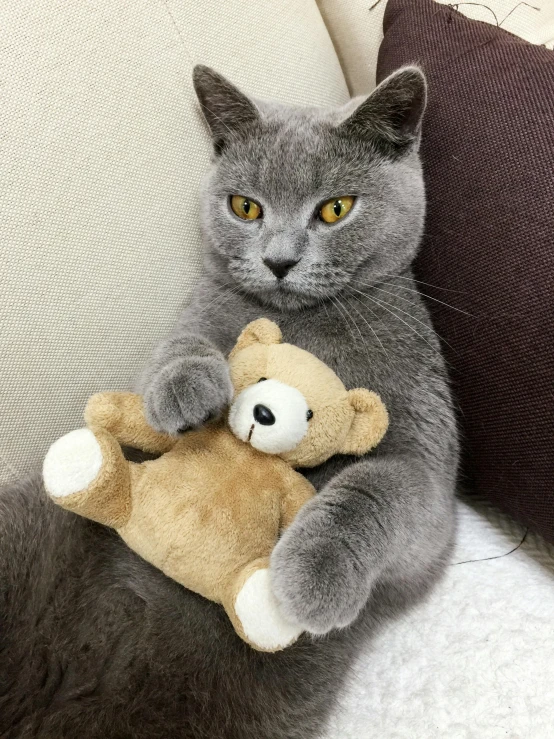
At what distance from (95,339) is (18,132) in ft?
1.13

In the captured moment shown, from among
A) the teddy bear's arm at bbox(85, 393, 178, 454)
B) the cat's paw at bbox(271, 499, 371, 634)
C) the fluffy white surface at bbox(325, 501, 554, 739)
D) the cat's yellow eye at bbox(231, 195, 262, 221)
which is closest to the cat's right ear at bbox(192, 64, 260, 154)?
the cat's yellow eye at bbox(231, 195, 262, 221)

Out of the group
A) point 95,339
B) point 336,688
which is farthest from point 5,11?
point 336,688

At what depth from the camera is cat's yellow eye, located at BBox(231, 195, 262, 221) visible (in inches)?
35.9

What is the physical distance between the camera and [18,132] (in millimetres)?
848

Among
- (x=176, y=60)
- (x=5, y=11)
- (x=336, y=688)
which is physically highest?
(x=5, y=11)

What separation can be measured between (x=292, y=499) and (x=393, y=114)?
24.4 inches

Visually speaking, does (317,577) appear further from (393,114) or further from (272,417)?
(393,114)

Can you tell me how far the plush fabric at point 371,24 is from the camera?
119 cm

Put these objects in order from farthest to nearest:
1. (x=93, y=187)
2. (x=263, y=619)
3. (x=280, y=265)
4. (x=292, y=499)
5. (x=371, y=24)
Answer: (x=371, y=24) → (x=93, y=187) → (x=280, y=265) → (x=292, y=499) → (x=263, y=619)

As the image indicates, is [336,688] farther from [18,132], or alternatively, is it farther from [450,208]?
[18,132]

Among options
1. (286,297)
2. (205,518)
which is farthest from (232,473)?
(286,297)

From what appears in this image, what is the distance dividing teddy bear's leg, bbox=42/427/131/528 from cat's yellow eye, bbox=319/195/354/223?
0.48 metres

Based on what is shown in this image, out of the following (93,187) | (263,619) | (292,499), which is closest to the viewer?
(263,619)

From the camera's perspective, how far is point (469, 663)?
816 millimetres
